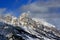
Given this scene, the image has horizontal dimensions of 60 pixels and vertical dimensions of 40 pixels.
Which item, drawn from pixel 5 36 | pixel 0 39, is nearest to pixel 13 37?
pixel 5 36

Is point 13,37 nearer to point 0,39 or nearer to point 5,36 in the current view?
point 5,36

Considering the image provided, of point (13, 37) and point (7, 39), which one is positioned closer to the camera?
point (7, 39)

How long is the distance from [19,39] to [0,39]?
20673 mm

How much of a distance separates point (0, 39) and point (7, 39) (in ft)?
13.6

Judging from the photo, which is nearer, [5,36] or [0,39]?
[0,39]

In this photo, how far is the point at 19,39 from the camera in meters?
146

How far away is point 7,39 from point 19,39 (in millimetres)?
16961

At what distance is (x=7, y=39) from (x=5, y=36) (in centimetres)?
909

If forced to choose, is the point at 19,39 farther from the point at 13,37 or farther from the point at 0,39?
the point at 0,39

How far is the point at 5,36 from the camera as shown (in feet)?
456

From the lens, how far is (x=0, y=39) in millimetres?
127188

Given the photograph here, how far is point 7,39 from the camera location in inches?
5118

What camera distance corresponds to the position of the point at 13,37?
140 meters

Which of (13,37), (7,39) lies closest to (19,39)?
(13,37)
